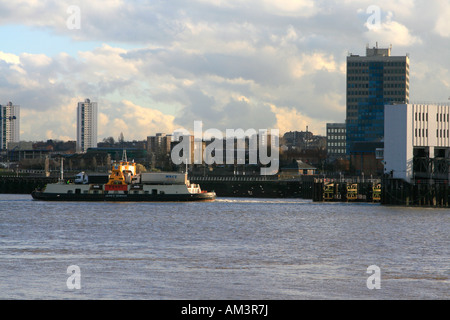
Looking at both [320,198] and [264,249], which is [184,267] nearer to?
[264,249]

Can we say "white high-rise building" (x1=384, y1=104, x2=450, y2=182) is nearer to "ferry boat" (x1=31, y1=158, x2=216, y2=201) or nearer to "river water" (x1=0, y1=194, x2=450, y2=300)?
"river water" (x1=0, y1=194, x2=450, y2=300)

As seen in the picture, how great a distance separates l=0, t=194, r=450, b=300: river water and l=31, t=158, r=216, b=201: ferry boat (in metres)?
29.5

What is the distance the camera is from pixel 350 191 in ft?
343

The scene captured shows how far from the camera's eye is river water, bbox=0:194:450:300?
29.5 meters

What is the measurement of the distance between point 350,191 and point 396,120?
18.9 meters

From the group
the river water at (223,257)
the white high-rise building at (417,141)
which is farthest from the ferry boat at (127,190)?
the river water at (223,257)

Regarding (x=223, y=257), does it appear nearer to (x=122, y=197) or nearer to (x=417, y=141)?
(x=417, y=141)

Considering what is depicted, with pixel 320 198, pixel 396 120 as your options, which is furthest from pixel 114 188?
pixel 396 120

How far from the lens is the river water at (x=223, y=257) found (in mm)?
29453

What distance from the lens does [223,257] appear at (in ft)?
129

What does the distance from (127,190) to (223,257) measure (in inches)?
2407

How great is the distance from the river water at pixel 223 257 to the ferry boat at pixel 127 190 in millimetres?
29536

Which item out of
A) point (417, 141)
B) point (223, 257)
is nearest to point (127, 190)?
point (417, 141)
